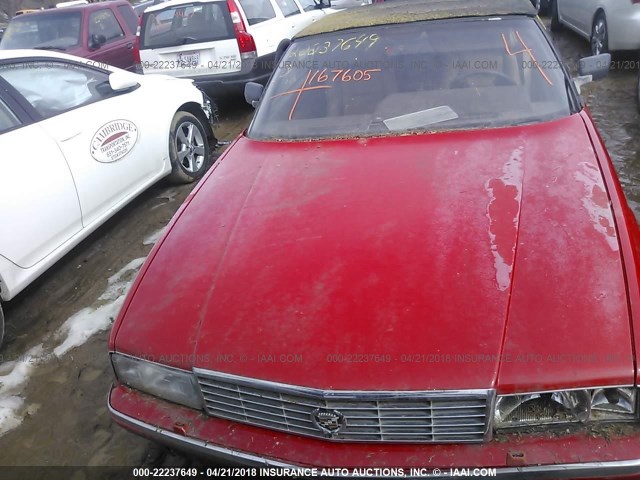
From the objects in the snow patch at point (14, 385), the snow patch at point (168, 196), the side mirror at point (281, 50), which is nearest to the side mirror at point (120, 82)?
the snow patch at point (168, 196)

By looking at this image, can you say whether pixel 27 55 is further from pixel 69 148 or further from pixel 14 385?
pixel 14 385

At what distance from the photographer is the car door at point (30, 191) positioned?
311 cm

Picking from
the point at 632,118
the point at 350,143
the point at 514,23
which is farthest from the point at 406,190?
the point at 632,118

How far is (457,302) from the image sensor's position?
165 centimetres

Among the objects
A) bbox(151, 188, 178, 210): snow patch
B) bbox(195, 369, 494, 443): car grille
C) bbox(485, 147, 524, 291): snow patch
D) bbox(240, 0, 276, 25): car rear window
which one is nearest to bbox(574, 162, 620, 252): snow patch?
bbox(485, 147, 524, 291): snow patch

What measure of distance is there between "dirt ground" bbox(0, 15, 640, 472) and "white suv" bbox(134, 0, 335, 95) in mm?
2268

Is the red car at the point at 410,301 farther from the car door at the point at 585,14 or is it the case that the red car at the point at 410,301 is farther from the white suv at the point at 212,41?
the car door at the point at 585,14

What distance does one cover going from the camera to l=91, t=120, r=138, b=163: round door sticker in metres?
3.87

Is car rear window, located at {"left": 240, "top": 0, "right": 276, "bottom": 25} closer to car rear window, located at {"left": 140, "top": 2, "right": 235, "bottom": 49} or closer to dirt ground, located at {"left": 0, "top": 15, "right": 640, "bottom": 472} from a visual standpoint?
car rear window, located at {"left": 140, "top": 2, "right": 235, "bottom": 49}

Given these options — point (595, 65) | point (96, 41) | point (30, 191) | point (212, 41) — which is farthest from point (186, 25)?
point (595, 65)

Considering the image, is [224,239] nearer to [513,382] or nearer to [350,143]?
[350,143]

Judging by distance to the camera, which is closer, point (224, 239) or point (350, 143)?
point (224, 239)

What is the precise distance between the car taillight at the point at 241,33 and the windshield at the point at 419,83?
3.64m

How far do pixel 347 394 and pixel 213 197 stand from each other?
129 centimetres
